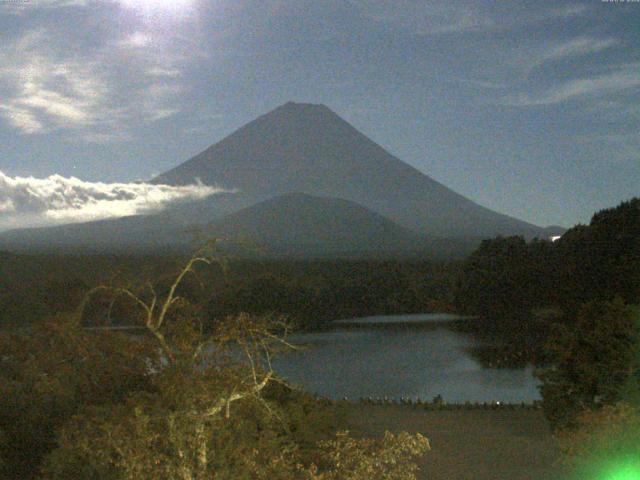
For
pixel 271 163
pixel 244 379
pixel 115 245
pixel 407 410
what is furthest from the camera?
pixel 271 163

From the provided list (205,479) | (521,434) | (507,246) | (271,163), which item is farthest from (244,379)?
(271,163)

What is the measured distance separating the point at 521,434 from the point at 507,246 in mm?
18287

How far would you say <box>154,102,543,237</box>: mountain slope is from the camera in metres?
75.9

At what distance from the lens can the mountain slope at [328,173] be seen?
75.9 m

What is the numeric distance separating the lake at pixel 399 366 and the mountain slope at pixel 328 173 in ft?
142

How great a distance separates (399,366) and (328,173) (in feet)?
222

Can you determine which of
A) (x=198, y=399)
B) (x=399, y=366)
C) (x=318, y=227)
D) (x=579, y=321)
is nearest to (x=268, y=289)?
(x=399, y=366)

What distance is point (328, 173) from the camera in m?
87.8

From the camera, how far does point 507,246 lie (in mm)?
27828

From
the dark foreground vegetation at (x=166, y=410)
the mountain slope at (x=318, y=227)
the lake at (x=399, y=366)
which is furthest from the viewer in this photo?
the mountain slope at (x=318, y=227)

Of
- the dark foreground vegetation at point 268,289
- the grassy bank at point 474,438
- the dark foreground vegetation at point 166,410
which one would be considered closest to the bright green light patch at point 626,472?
the grassy bank at point 474,438

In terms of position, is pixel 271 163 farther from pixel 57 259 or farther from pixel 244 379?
pixel 244 379

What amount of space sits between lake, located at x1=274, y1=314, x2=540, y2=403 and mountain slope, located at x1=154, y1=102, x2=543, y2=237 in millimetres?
43218

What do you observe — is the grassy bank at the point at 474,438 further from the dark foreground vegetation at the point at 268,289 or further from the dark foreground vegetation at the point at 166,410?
the dark foreground vegetation at the point at 268,289
